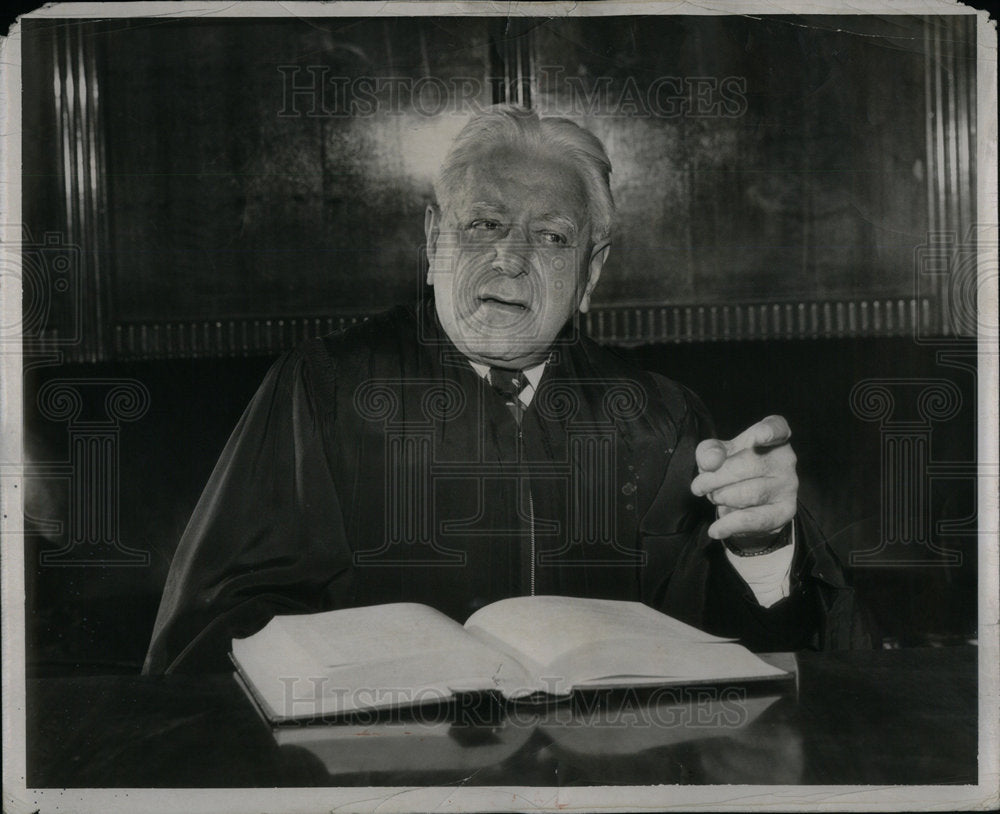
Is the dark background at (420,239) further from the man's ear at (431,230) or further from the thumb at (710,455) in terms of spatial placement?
the thumb at (710,455)

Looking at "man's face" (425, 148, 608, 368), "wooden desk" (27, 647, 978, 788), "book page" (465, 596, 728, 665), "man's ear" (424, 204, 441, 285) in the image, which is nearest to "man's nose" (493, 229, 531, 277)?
"man's face" (425, 148, 608, 368)

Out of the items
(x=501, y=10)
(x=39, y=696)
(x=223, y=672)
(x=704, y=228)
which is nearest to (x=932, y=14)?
(x=704, y=228)

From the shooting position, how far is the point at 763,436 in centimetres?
228

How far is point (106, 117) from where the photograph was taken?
8.10ft

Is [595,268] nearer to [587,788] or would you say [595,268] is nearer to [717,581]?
[717,581]

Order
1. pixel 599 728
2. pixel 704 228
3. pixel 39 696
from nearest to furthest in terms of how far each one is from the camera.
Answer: pixel 599 728 < pixel 39 696 < pixel 704 228

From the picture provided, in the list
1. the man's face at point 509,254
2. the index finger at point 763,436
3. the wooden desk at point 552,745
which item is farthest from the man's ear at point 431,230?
the wooden desk at point 552,745

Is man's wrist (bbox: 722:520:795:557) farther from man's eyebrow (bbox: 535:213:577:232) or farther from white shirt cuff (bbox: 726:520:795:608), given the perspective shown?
man's eyebrow (bbox: 535:213:577:232)

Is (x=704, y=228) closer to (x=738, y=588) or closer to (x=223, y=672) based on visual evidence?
(x=738, y=588)

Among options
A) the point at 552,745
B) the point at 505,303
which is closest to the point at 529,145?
the point at 505,303

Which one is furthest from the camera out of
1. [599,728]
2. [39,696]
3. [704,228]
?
[704,228]

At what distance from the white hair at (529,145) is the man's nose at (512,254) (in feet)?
0.51

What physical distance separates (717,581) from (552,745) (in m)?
0.58

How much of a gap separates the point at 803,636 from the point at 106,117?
1.93 m
